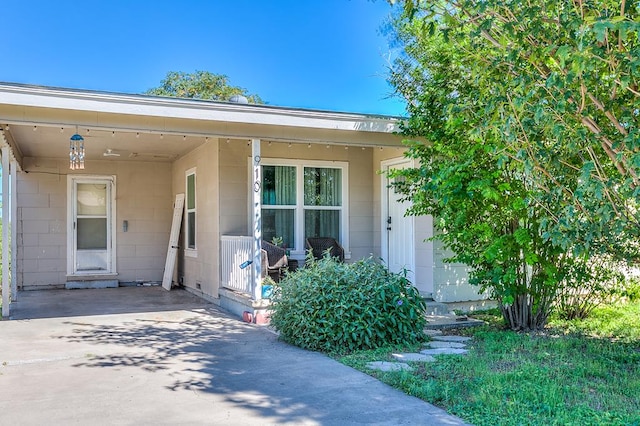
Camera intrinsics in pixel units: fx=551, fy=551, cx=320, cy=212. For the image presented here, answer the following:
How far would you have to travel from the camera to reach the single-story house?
6.81m

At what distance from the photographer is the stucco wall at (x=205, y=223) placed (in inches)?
343

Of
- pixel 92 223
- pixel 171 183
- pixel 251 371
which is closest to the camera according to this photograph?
pixel 251 371

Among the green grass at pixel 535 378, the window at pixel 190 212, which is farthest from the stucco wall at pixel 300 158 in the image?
the green grass at pixel 535 378

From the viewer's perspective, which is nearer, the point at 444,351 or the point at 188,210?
the point at 444,351

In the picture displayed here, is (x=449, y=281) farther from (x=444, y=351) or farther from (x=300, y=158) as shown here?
(x=300, y=158)

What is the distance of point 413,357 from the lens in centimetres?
A: 521

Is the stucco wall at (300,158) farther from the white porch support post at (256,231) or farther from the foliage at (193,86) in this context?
the foliage at (193,86)

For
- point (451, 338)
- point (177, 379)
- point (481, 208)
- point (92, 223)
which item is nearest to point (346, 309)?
point (451, 338)

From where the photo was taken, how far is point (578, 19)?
3.75 metres

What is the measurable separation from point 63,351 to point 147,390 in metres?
1.83

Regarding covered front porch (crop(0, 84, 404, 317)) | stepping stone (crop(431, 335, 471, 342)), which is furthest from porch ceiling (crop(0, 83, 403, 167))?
stepping stone (crop(431, 335, 471, 342))

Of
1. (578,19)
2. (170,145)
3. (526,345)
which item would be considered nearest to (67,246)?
(170,145)

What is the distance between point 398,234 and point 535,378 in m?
4.67

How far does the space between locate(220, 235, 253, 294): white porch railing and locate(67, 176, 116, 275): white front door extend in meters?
3.94
